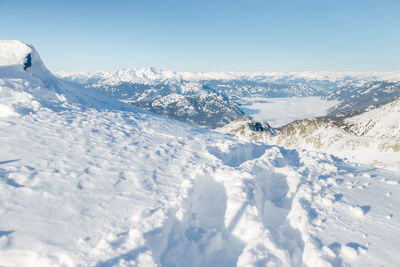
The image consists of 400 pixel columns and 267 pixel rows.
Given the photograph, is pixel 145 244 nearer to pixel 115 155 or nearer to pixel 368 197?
pixel 115 155

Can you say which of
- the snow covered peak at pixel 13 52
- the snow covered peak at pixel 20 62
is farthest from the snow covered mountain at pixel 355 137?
the snow covered peak at pixel 13 52

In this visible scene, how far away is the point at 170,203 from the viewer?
27.9ft

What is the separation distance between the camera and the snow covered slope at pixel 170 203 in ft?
21.1

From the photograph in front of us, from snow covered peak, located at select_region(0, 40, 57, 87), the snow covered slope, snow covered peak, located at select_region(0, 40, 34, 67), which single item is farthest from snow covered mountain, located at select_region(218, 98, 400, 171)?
snow covered peak, located at select_region(0, 40, 34, 67)

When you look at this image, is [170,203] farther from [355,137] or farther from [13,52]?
[355,137]

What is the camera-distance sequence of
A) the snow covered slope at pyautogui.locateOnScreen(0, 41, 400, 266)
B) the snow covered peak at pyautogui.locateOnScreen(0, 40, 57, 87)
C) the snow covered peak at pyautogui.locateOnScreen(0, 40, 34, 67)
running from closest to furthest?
1. the snow covered slope at pyautogui.locateOnScreen(0, 41, 400, 266)
2. the snow covered peak at pyautogui.locateOnScreen(0, 40, 57, 87)
3. the snow covered peak at pyautogui.locateOnScreen(0, 40, 34, 67)

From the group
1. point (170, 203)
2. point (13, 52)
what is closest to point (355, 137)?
point (170, 203)

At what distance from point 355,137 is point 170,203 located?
75358 millimetres

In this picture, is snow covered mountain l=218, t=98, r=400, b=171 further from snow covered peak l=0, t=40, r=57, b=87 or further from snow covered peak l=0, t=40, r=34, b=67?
snow covered peak l=0, t=40, r=34, b=67

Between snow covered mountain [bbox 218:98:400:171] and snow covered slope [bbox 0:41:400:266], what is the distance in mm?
37569

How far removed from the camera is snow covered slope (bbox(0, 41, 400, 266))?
6.42 metres

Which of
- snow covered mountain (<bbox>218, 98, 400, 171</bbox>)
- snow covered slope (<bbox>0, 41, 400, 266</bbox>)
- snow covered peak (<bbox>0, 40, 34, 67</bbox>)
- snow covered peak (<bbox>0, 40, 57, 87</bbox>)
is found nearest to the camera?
snow covered slope (<bbox>0, 41, 400, 266</bbox>)

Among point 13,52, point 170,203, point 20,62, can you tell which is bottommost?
point 170,203

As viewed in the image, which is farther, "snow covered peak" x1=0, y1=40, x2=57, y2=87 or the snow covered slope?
"snow covered peak" x1=0, y1=40, x2=57, y2=87
